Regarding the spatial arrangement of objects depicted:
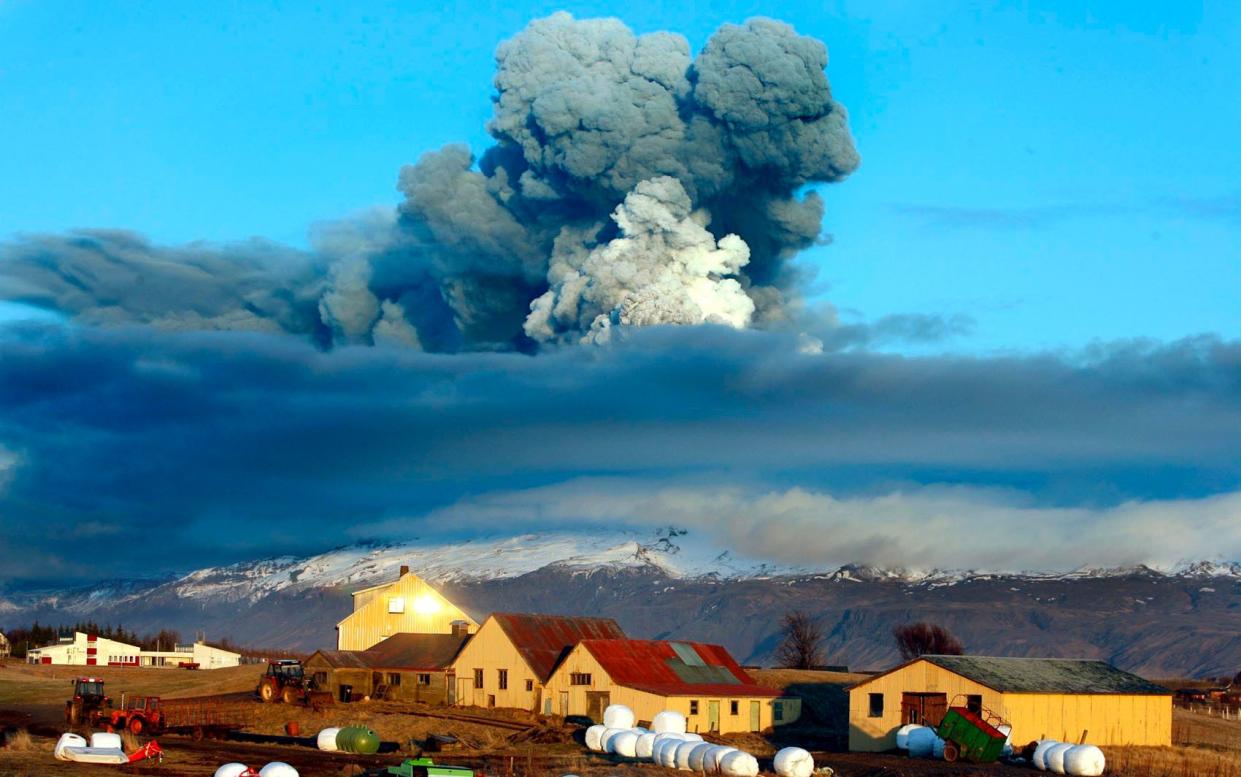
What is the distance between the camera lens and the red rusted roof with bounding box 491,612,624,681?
253ft

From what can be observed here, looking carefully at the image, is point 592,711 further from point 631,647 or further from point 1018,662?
point 1018,662

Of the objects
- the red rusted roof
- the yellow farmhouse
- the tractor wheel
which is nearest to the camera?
the tractor wheel

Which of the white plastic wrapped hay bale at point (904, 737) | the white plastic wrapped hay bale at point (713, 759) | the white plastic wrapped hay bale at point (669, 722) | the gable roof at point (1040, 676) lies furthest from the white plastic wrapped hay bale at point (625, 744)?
the gable roof at point (1040, 676)

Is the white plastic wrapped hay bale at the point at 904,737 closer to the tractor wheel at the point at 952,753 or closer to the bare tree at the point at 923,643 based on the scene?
the tractor wheel at the point at 952,753

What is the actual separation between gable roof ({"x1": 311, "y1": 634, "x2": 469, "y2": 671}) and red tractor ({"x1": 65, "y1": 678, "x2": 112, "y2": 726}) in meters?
16.2

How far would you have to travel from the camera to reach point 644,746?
57094mm

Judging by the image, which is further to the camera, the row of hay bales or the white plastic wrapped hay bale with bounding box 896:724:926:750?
the white plastic wrapped hay bale with bounding box 896:724:926:750

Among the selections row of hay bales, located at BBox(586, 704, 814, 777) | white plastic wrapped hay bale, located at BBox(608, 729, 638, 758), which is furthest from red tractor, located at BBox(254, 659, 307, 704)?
white plastic wrapped hay bale, located at BBox(608, 729, 638, 758)

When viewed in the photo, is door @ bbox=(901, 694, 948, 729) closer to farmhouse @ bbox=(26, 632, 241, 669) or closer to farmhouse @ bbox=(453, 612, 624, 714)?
farmhouse @ bbox=(453, 612, 624, 714)

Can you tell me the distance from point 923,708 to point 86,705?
103 feet

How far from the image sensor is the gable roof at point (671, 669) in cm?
7188

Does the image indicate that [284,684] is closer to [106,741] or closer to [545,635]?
[545,635]

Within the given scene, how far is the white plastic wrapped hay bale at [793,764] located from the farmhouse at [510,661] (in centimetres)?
Result: 2529

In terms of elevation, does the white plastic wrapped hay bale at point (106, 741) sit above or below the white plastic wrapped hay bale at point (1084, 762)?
above
